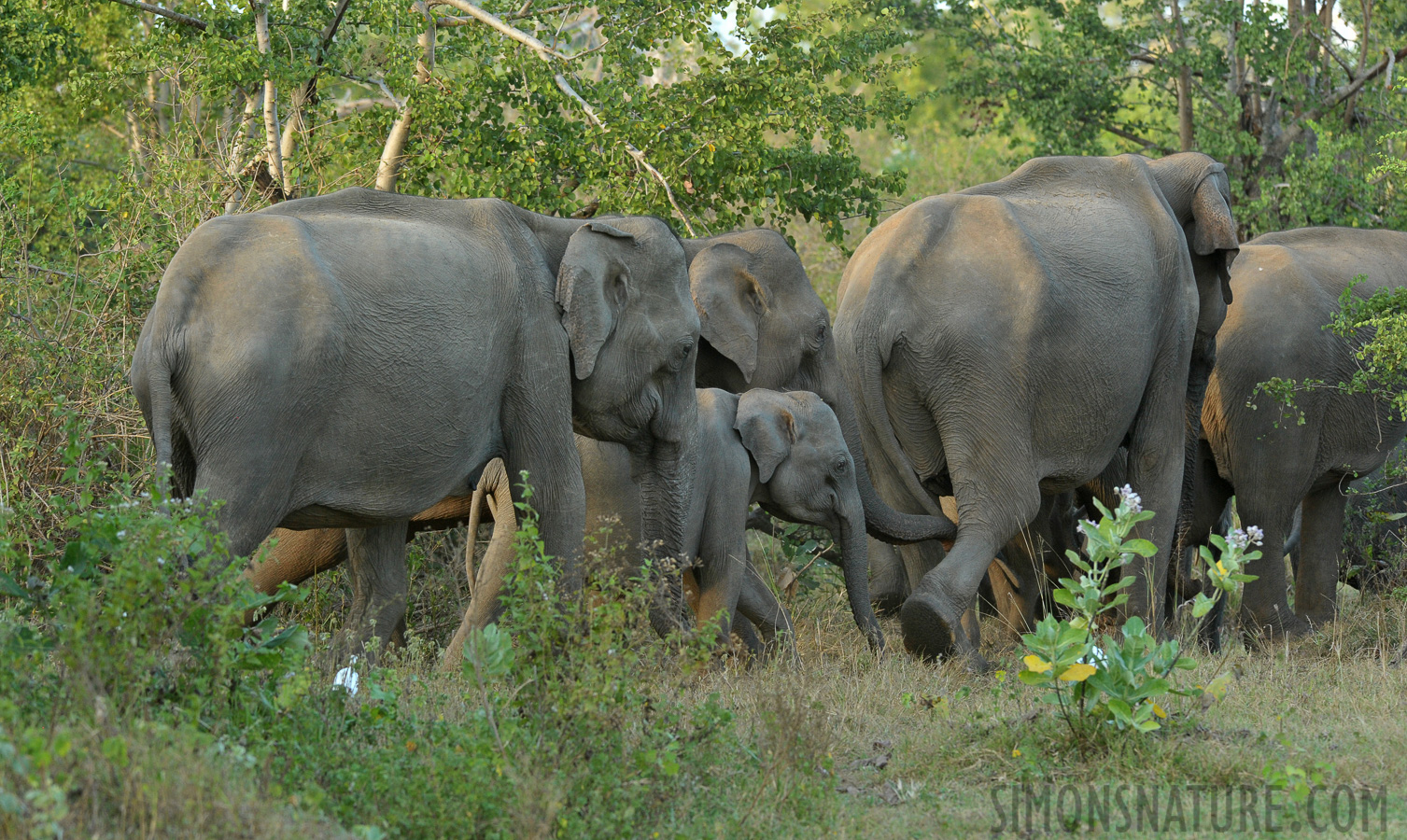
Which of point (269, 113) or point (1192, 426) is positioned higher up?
point (269, 113)

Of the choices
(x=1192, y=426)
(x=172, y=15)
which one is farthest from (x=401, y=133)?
(x=1192, y=426)

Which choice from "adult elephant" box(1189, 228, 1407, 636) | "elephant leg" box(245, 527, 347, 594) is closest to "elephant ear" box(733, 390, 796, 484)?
"elephant leg" box(245, 527, 347, 594)

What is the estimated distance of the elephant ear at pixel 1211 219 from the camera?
8188mm

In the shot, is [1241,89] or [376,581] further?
[1241,89]

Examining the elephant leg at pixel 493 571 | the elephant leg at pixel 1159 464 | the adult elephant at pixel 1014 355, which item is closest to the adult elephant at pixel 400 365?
the elephant leg at pixel 493 571

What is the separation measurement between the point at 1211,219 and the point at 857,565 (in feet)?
8.59

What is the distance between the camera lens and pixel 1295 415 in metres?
8.38

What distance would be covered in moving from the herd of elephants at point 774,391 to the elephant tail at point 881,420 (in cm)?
2

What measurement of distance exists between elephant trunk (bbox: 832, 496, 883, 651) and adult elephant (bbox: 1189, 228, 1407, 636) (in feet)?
7.12

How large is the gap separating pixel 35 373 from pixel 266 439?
3104mm

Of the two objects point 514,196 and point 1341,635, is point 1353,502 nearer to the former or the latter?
point 1341,635

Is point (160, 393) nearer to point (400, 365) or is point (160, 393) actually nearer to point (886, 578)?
point (400, 365)

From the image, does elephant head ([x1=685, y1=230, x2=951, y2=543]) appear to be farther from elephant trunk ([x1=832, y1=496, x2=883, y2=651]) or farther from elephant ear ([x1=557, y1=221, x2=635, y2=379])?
elephant ear ([x1=557, y1=221, x2=635, y2=379])

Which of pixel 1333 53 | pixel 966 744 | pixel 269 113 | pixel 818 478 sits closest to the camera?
pixel 966 744
